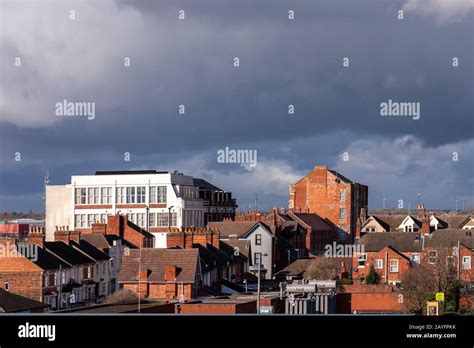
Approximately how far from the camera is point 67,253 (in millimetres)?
54406

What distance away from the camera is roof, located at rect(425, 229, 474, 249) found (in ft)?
229

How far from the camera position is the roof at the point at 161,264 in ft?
156

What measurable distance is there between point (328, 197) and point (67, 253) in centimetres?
5744

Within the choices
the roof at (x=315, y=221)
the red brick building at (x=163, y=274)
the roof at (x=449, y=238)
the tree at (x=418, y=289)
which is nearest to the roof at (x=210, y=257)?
the red brick building at (x=163, y=274)

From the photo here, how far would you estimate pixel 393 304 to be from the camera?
47875 millimetres

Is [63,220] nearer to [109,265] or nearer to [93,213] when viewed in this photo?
[93,213]

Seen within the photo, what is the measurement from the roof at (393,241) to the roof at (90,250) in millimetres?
22758

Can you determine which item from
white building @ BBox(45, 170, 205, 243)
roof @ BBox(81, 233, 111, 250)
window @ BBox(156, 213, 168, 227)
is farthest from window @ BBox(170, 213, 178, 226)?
roof @ BBox(81, 233, 111, 250)

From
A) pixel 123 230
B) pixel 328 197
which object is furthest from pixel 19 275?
pixel 328 197

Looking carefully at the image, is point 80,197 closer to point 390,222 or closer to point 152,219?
point 152,219

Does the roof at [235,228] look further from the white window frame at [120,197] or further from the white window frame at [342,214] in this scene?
the white window frame at [342,214]

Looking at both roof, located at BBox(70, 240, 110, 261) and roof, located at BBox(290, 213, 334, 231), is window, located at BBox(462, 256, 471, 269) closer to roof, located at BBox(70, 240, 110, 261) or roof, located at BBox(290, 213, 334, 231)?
roof, located at BBox(70, 240, 110, 261)

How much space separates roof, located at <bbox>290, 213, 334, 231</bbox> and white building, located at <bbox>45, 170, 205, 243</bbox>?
571 inches
